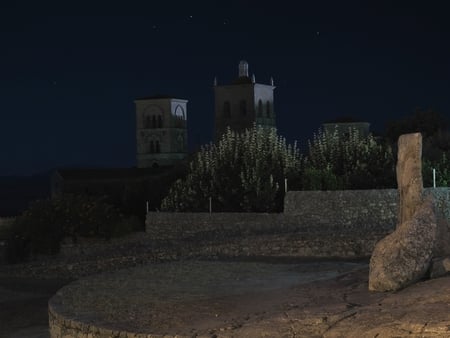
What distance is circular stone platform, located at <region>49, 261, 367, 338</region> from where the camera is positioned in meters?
9.10

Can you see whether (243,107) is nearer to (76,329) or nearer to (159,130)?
(159,130)

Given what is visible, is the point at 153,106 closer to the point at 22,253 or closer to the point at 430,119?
the point at 430,119

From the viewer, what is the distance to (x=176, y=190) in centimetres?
2858

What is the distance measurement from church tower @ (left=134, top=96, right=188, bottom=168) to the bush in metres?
47.6

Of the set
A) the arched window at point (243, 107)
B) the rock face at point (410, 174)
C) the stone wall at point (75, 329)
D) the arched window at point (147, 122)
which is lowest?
the stone wall at point (75, 329)

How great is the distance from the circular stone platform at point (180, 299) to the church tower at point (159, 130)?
60551 mm

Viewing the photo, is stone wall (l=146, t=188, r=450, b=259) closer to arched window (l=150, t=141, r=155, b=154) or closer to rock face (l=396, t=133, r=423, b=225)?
rock face (l=396, t=133, r=423, b=225)

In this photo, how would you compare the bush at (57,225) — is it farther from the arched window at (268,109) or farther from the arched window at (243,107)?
the arched window at (268,109)

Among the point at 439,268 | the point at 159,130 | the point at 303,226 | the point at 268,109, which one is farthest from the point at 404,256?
the point at 159,130

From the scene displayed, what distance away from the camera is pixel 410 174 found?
1088 centimetres

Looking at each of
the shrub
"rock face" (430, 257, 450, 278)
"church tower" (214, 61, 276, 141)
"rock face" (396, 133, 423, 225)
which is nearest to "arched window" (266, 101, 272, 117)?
"church tower" (214, 61, 276, 141)

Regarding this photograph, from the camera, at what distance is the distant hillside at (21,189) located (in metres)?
103

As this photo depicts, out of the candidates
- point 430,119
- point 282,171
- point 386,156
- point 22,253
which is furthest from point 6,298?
point 430,119

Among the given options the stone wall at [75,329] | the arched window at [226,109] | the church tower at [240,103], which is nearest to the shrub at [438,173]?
the stone wall at [75,329]
